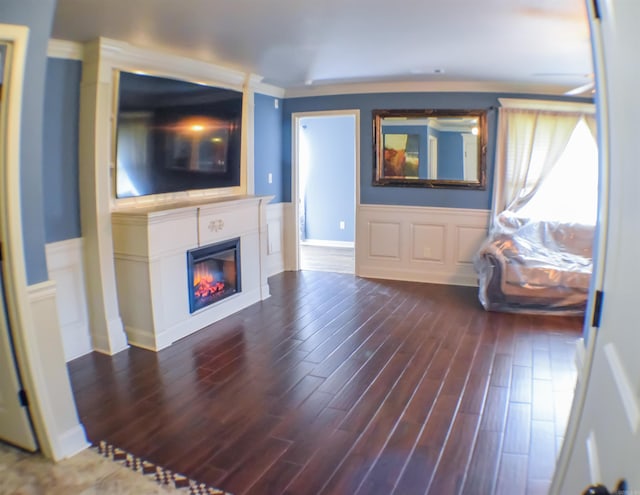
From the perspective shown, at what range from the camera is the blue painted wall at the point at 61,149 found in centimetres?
346

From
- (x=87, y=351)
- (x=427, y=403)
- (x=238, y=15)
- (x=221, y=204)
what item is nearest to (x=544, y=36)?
(x=238, y=15)

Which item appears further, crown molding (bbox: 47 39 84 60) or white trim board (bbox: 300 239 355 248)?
white trim board (bbox: 300 239 355 248)

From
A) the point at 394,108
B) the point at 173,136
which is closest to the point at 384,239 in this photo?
the point at 394,108

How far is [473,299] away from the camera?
5402 millimetres

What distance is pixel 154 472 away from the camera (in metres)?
2.40

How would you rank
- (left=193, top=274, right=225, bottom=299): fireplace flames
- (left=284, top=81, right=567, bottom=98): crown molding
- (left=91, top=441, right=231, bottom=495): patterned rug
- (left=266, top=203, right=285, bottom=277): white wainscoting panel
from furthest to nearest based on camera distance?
(left=266, top=203, right=285, bottom=277): white wainscoting panel, (left=284, top=81, right=567, bottom=98): crown molding, (left=193, top=274, right=225, bottom=299): fireplace flames, (left=91, top=441, right=231, bottom=495): patterned rug

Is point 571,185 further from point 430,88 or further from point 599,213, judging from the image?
point 599,213

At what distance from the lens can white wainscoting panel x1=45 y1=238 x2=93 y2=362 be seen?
360 centimetres

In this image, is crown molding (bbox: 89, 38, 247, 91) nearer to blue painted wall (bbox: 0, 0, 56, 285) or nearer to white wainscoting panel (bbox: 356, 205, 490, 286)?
blue painted wall (bbox: 0, 0, 56, 285)

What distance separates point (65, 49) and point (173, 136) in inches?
40.6

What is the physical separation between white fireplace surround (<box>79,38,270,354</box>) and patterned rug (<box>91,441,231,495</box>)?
137cm

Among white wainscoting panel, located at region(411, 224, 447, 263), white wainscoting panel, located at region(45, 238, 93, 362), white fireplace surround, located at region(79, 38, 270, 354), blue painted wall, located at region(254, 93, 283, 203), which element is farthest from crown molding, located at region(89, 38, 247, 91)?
white wainscoting panel, located at region(411, 224, 447, 263)

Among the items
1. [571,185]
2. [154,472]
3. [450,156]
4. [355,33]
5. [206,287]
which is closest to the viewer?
[154,472]

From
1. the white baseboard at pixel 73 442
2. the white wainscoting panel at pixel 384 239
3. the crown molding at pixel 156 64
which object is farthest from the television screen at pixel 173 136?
the white wainscoting panel at pixel 384 239
